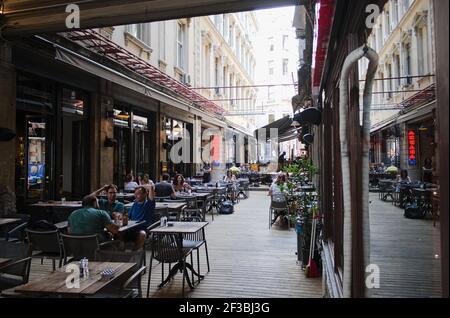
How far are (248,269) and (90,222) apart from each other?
258cm

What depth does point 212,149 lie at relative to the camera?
25.4m

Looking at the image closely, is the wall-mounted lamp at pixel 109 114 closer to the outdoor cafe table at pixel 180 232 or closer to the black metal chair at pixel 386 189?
the outdoor cafe table at pixel 180 232

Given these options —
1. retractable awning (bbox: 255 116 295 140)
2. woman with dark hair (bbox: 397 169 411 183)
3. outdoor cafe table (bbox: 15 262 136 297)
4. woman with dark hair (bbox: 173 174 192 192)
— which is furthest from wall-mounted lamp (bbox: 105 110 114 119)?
woman with dark hair (bbox: 397 169 411 183)

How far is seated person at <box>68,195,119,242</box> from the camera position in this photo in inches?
203

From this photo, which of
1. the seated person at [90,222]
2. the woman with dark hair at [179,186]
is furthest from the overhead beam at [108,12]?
the woman with dark hair at [179,186]

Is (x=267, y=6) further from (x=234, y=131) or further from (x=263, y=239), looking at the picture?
(x=234, y=131)

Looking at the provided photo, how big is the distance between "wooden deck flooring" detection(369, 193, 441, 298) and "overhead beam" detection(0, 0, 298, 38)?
14.6 ft

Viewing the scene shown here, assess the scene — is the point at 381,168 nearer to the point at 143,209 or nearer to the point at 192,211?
the point at 192,211

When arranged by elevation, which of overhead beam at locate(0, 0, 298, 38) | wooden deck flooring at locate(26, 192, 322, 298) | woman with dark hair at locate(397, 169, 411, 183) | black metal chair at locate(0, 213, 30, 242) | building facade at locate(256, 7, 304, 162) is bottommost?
wooden deck flooring at locate(26, 192, 322, 298)

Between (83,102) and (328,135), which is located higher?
(83,102)

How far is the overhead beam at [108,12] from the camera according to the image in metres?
6.86

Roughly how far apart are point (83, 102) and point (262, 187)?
14253mm

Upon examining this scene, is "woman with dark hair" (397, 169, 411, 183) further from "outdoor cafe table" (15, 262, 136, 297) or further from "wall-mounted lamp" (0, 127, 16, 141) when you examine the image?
"wall-mounted lamp" (0, 127, 16, 141)

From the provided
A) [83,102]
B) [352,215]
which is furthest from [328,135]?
[83,102]
